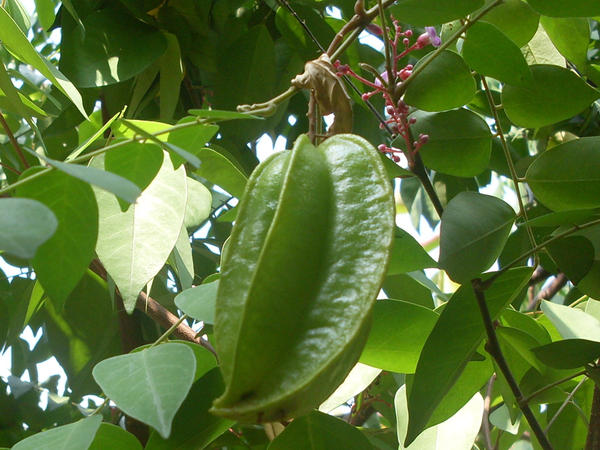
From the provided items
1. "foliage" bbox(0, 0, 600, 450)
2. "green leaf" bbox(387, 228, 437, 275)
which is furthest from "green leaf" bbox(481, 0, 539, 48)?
"green leaf" bbox(387, 228, 437, 275)

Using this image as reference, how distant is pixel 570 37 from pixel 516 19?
3.8 inches

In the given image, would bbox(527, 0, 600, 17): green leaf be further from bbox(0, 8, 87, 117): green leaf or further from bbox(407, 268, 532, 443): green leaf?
bbox(0, 8, 87, 117): green leaf

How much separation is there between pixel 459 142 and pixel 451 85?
0.29 feet

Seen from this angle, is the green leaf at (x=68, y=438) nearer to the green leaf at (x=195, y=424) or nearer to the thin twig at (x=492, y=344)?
the green leaf at (x=195, y=424)

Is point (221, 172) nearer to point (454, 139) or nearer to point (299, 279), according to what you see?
point (454, 139)

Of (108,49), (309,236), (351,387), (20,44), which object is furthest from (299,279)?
(108,49)

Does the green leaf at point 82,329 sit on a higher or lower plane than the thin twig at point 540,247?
lower

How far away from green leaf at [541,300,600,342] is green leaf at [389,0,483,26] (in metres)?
0.31

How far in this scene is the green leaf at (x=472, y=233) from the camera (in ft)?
2.17

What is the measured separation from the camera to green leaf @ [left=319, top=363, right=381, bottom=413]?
0.77 meters

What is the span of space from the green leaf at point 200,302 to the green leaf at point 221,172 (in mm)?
212

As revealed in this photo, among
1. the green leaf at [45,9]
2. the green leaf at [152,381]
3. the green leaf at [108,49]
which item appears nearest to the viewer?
the green leaf at [152,381]

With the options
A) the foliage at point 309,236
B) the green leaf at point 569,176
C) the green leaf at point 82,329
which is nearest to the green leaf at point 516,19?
the foliage at point 309,236

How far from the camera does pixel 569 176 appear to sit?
724 millimetres
